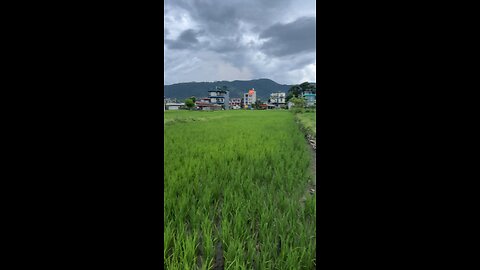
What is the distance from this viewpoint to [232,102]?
62.1 m

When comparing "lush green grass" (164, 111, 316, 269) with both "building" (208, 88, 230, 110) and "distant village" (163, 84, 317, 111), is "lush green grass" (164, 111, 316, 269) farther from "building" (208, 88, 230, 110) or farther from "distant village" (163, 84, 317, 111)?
"building" (208, 88, 230, 110)

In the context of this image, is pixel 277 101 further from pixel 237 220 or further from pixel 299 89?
pixel 237 220

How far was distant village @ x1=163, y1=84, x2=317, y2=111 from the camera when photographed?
35862mm

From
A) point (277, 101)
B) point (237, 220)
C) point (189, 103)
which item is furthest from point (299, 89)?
point (237, 220)

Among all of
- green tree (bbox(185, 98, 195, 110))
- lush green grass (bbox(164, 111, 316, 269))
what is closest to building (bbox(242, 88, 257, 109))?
green tree (bbox(185, 98, 195, 110))

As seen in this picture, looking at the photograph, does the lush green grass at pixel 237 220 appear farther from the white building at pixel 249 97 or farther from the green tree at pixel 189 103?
the white building at pixel 249 97

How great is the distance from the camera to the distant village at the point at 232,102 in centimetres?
3586

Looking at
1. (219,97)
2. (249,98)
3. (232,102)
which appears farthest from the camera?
(232,102)
